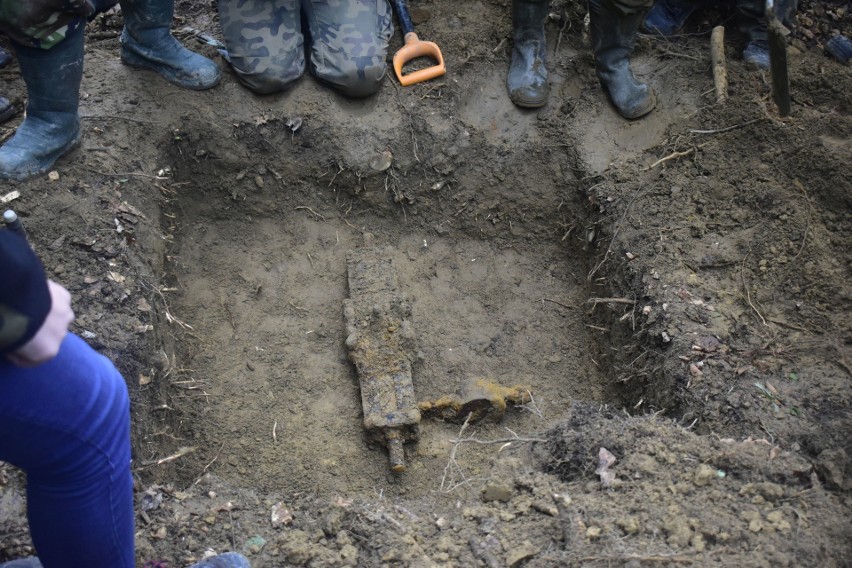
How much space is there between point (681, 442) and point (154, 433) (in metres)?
1.72

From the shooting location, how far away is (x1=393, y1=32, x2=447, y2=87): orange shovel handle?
132 inches

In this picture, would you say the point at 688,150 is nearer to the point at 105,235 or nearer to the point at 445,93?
the point at 445,93

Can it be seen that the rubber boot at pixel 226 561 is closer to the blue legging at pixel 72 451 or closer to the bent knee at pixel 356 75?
the blue legging at pixel 72 451

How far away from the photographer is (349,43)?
128 inches

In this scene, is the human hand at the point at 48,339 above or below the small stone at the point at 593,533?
above

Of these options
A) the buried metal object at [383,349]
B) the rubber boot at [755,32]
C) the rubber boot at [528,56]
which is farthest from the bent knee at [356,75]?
the rubber boot at [755,32]

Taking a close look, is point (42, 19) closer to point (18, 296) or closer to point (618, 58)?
point (18, 296)

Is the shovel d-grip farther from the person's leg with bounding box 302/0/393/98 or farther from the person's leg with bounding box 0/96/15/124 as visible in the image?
the person's leg with bounding box 0/96/15/124

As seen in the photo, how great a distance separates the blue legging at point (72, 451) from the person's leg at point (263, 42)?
2106mm

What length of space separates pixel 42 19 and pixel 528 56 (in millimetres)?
2016

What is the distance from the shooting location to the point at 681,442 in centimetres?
221

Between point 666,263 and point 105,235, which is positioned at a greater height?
point 105,235

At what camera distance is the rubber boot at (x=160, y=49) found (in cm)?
311

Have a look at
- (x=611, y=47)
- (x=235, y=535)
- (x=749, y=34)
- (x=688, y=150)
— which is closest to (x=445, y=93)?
(x=611, y=47)
